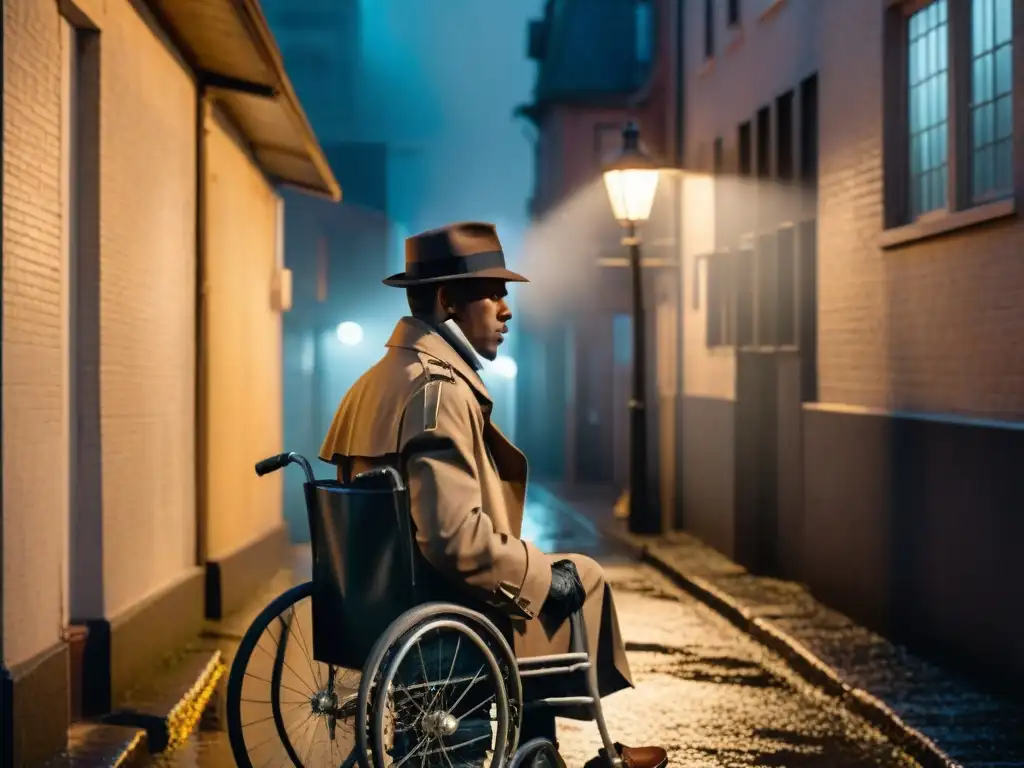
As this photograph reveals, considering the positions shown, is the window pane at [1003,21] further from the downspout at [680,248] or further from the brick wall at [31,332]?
the downspout at [680,248]

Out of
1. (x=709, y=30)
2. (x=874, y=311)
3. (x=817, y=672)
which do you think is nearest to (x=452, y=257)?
(x=817, y=672)

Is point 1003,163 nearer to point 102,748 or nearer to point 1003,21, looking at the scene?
point 1003,21

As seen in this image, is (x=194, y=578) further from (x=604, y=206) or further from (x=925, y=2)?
(x=604, y=206)

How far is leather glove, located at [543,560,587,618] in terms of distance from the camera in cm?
497

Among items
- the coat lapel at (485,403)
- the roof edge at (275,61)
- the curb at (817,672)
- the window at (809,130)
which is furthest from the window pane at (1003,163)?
the coat lapel at (485,403)

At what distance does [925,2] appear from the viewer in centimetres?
967

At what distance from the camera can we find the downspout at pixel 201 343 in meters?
10.5

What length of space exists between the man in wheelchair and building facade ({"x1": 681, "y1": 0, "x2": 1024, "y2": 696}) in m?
3.51

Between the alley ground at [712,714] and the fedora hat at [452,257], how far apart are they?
8.40 ft

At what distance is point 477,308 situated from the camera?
5.11m

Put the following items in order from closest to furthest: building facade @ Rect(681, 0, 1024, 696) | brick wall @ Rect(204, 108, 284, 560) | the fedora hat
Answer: the fedora hat < building facade @ Rect(681, 0, 1024, 696) < brick wall @ Rect(204, 108, 284, 560)

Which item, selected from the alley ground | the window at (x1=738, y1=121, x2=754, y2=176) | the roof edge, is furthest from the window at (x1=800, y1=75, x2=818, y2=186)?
the roof edge

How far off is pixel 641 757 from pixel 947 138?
5.13 metres

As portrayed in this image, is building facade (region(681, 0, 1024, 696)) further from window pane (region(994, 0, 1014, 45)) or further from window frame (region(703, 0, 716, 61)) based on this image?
window frame (region(703, 0, 716, 61))
